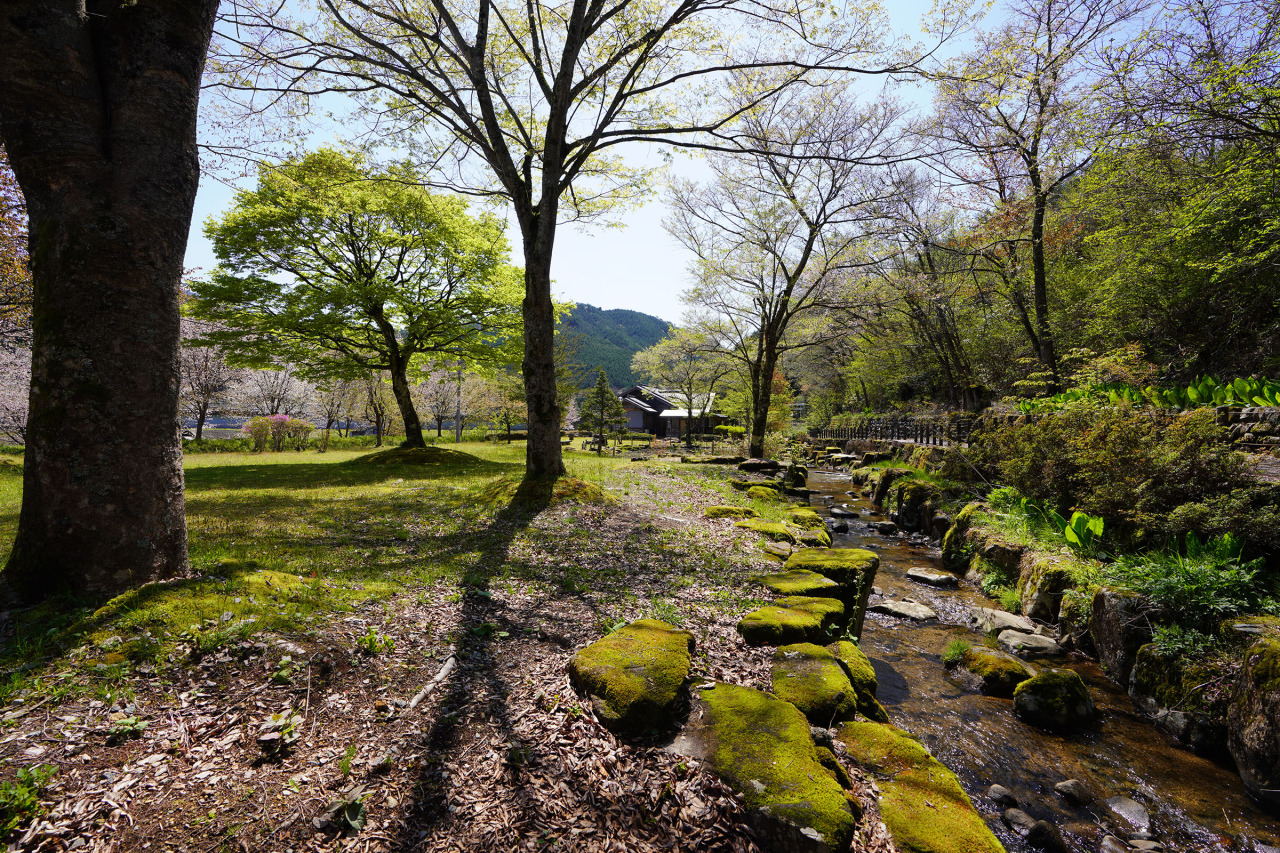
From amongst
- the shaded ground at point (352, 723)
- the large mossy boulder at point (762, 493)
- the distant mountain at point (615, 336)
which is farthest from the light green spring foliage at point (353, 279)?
the distant mountain at point (615, 336)

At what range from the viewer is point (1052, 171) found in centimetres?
1325

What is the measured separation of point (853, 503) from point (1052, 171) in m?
10.8

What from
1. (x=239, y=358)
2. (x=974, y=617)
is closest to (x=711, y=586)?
(x=974, y=617)

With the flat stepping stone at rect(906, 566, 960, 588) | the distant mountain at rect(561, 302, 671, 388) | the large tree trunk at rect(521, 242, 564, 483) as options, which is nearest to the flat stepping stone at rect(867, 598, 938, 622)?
the flat stepping stone at rect(906, 566, 960, 588)

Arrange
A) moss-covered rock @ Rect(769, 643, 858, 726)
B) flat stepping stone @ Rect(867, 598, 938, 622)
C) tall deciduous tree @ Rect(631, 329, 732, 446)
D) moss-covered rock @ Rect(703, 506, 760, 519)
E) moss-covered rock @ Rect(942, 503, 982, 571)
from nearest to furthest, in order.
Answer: moss-covered rock @ Rect(769, 643, 858, 726)
flat stepping stone @ Rect(867, 598, 938, 622)
moss-covered rock @ Rect(942, 503, 982, 571)
moss-covered rock @ Rect(703, 506, 760, 519)
tall deciduous tree @ Rect(631, 329, 732, 446)

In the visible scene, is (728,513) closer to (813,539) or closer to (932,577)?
(813,539)

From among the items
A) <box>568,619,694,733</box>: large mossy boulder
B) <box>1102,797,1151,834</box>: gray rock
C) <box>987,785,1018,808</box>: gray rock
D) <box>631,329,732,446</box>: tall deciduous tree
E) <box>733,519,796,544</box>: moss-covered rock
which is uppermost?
<box>631,329,732,446</box>: tall deciduous tree

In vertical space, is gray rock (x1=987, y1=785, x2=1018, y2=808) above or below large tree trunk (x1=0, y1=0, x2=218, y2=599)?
below

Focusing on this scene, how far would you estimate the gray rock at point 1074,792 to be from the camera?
3391mm

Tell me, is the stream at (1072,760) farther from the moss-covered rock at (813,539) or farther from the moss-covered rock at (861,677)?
the moss-covered rock at (813,539)

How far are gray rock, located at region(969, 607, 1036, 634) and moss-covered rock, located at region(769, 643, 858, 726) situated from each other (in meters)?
3.67

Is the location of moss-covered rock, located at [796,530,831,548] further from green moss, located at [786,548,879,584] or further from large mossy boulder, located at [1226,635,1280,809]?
large mossy boulder, located at [1226,635,1280,809]

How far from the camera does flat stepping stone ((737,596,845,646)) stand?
3.96 meters

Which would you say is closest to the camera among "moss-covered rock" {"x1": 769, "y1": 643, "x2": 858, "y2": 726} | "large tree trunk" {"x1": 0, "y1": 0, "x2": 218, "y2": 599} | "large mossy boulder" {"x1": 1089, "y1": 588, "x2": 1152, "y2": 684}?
"large tree trunk" {"x1": 0, "y1": 0, "x2": 218, "y2": 599}
